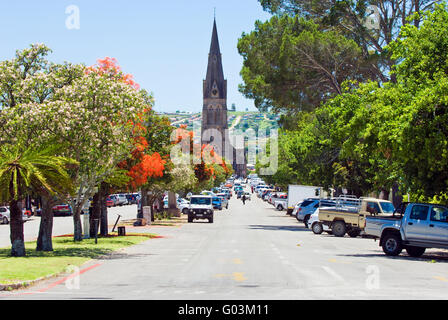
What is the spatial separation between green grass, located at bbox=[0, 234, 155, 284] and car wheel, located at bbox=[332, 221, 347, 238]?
1204cm

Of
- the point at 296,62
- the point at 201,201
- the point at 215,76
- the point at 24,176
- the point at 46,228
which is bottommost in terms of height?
the point at 46,228

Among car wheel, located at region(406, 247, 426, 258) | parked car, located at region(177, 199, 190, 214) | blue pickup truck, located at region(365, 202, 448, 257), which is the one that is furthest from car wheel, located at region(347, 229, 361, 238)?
parked car, located at region(177, 199, 190, 214)

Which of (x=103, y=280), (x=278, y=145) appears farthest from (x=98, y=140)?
(x=278, y=145)

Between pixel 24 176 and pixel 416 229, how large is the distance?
1318 centimetres

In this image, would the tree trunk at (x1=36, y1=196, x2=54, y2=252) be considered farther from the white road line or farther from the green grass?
the white road line

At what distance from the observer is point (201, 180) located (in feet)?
243

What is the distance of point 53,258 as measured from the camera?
20.3 metres

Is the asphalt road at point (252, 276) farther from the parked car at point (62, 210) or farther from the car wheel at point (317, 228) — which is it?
the parked car at point (62, 210)

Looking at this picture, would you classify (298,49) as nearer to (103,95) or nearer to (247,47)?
(247,47)

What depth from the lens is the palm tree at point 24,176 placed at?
64.2 ft

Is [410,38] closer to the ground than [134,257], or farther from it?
farther from it
